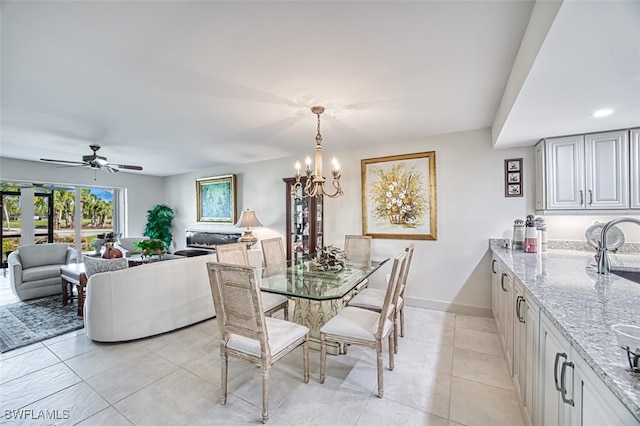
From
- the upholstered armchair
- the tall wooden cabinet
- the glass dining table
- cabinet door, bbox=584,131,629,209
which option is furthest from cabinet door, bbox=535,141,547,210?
the upholstered armchair

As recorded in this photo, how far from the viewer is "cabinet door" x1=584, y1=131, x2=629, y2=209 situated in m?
2.50

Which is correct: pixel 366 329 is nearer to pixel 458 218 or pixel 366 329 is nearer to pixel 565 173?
pixel 458 218

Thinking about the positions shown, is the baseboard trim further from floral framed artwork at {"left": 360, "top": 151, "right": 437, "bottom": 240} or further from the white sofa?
the white sofa

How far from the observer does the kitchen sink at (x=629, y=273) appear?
2006 mm

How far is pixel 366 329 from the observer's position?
2084 millimetres

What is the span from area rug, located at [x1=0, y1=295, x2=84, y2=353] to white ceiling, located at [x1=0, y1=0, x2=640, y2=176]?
2.39 m

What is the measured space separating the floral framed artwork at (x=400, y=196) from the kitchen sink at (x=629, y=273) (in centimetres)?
180

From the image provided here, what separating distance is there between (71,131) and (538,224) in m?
5.73

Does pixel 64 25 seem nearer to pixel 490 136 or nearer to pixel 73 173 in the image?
pixel 490 136

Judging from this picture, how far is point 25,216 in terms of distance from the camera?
5.44m

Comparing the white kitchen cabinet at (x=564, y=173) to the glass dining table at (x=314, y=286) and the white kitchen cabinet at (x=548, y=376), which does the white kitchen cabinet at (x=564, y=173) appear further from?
the glass dining table at (x=314, y=286)

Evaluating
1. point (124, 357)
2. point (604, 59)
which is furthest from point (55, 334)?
point (604, 59)

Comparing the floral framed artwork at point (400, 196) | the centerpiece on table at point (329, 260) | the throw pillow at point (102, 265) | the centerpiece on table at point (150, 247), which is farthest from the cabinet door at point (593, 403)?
the centerpiece on table at point (150, 247)

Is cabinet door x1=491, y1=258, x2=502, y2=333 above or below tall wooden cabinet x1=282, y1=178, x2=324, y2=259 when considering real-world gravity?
below
